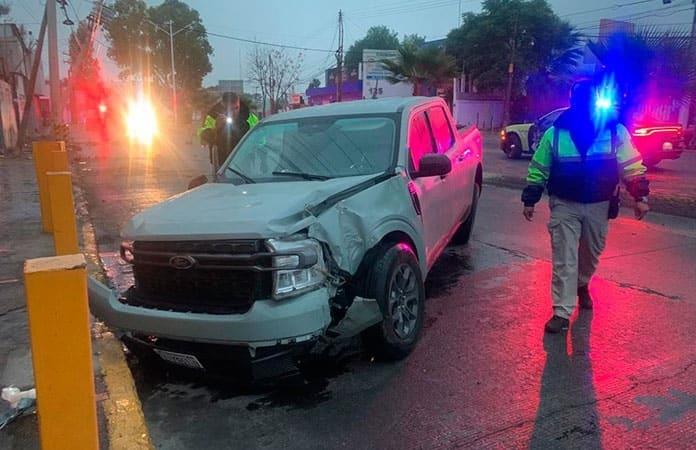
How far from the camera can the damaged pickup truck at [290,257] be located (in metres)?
3.23

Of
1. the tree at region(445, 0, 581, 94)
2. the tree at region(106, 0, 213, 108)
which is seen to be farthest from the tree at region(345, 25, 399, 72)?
the tree at region(445, 0, 581, 94)

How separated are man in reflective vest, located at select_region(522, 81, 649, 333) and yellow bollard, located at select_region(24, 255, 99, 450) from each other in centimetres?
331

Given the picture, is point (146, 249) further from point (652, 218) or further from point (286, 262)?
point (652, 218)

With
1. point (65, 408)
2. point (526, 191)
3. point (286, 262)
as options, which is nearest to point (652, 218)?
point (526, 191)

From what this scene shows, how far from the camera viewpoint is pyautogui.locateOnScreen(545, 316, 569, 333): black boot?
4.41 metres

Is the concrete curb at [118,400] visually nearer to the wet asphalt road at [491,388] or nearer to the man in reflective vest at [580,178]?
the wet asphalt road at [491,388]

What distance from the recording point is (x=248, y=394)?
3635 mm

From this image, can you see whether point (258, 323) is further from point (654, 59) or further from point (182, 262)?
point (654, 59)

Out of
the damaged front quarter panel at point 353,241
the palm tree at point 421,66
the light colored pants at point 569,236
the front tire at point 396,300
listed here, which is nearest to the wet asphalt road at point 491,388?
the front tire at point 396,300

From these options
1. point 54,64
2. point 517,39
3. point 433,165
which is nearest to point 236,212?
point 433,165

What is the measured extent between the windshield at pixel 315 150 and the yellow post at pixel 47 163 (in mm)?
3448

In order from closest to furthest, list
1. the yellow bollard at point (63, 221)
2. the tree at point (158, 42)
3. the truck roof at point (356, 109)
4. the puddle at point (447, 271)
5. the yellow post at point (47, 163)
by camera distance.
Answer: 1. the truck roof at point (356, 109)
2. the puddle at point (447, 271)
3. the yellow bollard at point (63, 221)
4. the yellow post at point (47, 163)
5. the tree at point (158, 42)

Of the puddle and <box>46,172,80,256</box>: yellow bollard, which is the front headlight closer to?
the puddle

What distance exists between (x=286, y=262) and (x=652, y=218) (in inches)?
298
